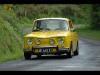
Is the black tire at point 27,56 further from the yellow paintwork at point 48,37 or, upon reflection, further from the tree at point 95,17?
the tree at point 95,17

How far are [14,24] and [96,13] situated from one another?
2309 cm

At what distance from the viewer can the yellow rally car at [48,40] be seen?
61.0 ft

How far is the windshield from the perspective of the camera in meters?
19.4

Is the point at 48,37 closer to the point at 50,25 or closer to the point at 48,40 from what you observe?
the point at 48,40

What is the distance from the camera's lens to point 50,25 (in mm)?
19578

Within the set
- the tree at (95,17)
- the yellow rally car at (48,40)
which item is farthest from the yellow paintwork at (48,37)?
the tree at (95,17)

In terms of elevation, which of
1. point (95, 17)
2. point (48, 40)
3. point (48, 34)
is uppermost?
point (48, 34)


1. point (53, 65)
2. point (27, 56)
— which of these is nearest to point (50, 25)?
point (27, 56)

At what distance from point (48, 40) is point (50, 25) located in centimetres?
99

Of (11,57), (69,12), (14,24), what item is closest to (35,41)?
(11,57)

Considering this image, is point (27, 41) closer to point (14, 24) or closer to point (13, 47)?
point (13, 47)

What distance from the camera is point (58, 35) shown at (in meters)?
18.9

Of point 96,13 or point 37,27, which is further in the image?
point 96,13

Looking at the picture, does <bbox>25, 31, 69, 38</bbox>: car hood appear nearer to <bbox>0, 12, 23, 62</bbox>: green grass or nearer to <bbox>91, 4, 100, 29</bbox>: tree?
<bbox>0, 12, 23, 62</bbox>: green grass
